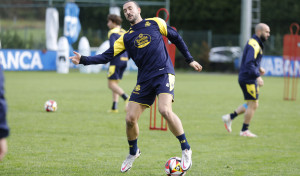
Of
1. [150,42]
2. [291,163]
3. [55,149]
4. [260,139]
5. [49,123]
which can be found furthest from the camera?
[49,123]

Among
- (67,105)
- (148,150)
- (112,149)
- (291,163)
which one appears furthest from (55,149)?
(67,105)

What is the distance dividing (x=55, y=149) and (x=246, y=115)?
3717 millimetres

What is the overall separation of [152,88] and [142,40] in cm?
61

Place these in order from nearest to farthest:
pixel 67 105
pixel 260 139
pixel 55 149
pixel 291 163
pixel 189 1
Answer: pixel 291 163 → pixel 55 149 → pixel 260 139 → pixel 67 105 → pixel 189 1

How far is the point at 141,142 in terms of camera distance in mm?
8383

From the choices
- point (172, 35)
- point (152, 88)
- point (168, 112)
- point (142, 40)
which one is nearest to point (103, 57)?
point (142, 40)

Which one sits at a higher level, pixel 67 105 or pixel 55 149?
pixel 55 149

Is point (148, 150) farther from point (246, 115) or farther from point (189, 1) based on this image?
point (189, 1)

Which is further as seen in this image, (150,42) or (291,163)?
(291,163)

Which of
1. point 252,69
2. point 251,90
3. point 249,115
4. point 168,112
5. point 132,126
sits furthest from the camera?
point 249,115

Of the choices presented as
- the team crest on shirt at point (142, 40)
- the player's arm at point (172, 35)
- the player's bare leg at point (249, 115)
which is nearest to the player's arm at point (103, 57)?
the team crest on shirt at point (142, 40)

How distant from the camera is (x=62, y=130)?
9445 mm

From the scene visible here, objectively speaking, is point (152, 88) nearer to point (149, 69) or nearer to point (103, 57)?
point (149, 69)

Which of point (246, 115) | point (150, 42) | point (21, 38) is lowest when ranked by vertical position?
point (21, 38)
